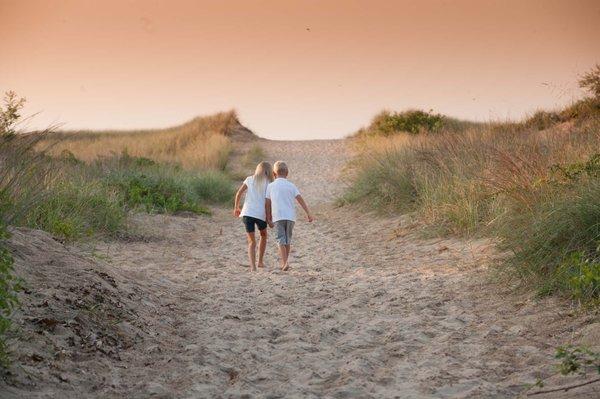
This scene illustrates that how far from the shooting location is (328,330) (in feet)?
20.6

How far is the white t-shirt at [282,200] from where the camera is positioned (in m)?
9.80

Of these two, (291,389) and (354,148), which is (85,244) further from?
(354,148)

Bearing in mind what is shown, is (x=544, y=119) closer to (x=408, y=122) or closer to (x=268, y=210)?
(x=408, y=122)

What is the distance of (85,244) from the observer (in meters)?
10.0

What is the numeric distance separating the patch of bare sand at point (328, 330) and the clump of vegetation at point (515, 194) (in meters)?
0.40

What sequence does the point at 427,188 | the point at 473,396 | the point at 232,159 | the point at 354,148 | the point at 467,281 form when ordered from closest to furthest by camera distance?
the point at 473,396 < the point at 467,281 < the point at 427,188 < the point at 232,159 < the point at 354,148

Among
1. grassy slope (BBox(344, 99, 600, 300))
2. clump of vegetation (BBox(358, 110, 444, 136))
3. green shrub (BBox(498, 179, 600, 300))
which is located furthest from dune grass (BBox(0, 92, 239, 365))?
clump of vegetation (BBox(358, 110, 444, 136))

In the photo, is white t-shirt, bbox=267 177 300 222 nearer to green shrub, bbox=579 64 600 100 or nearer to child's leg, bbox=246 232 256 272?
child's leg, bbox=246 232 256 272

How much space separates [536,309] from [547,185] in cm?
248

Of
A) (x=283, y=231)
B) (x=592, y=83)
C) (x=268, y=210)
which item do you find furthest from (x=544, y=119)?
(x=283, y=231)

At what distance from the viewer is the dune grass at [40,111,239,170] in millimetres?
25094

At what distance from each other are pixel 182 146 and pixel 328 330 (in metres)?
25.2

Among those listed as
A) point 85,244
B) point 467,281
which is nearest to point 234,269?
point 85,244

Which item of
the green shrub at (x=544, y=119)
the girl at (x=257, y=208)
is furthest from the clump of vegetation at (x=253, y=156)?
the girl at (x=257, y=208)
